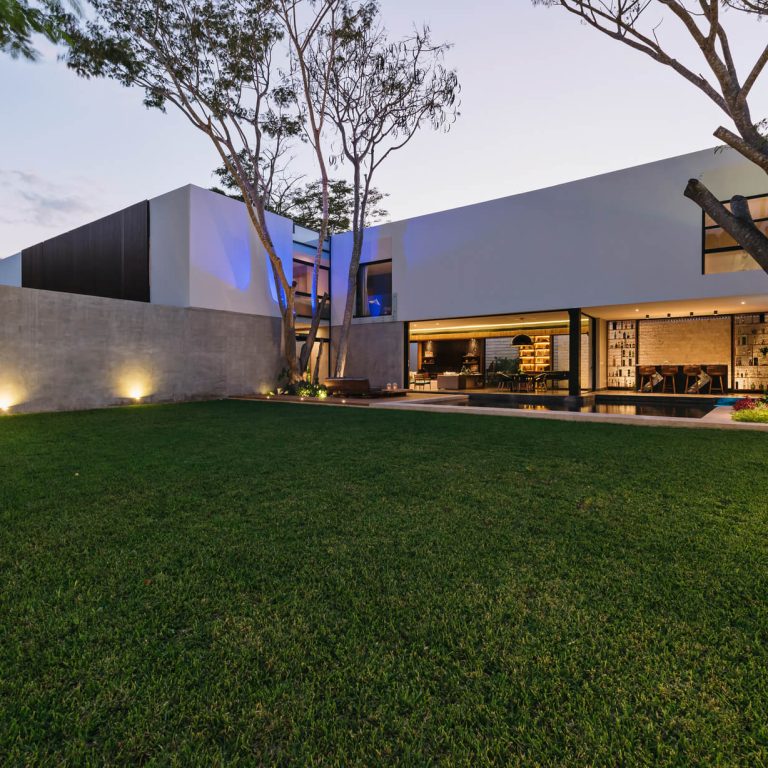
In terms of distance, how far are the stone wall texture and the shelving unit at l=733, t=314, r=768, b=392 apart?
0.76ft

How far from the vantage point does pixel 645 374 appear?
46.9 ft

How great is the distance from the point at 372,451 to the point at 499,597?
10.4 ft

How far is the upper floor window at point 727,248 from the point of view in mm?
10406

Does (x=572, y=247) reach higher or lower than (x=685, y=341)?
higher

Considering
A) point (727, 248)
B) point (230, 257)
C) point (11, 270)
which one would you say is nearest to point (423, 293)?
point (230, 257)

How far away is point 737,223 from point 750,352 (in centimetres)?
1104

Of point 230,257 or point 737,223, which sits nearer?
point 737,223

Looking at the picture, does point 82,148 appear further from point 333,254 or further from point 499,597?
point 499,597

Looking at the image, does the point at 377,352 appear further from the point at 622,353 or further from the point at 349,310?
the point at 622,353

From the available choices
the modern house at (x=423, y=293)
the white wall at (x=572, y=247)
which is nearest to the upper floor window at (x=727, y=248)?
the modern house at (x=423, y=293)

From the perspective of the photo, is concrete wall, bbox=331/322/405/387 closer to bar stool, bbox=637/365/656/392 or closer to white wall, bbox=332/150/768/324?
white wall, bbox=332/150/768/324

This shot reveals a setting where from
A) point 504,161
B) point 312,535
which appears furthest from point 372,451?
point 504,161

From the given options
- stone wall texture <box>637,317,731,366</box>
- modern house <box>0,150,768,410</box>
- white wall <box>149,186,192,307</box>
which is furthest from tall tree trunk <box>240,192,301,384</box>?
stone wall texture <box>637,317,731,366</box>

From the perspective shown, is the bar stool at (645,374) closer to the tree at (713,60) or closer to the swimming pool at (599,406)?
the swimming pool at (599,406)
